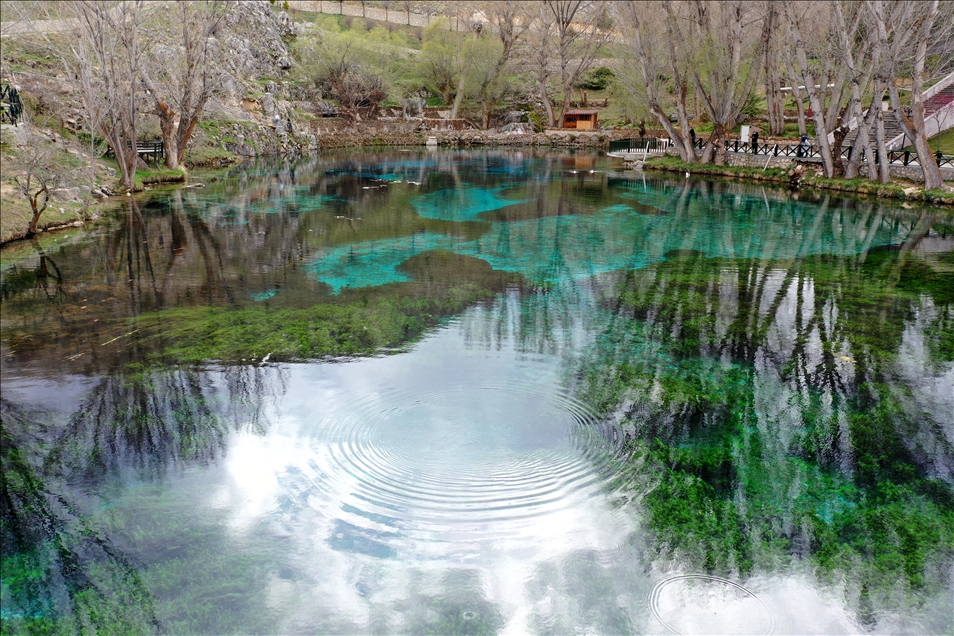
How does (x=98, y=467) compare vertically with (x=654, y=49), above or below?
below

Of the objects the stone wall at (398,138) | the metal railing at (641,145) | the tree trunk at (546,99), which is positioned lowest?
the metal railing at (641,145)

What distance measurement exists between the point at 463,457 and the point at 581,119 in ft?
198

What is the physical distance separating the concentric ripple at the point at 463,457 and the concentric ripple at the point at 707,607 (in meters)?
1.41

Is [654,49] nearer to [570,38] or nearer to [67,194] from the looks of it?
[67,194]

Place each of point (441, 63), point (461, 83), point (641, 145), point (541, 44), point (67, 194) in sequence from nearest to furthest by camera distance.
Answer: point (67, 194) < point (641, 145) < point (461, 83) < point (541, 44) < point (441, 63)

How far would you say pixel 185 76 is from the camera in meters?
28.8

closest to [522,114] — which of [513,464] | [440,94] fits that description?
[440,94]

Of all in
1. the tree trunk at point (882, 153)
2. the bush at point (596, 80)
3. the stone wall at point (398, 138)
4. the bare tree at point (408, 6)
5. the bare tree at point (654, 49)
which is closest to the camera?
the tree trunk at point (882, 153)

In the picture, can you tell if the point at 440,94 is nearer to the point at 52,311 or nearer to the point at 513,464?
the point at 52,311

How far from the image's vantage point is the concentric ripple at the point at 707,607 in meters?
5.33

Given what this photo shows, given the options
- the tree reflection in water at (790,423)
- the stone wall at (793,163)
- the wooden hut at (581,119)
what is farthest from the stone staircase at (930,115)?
the wooden hut at (581,119)

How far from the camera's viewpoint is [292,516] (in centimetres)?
670

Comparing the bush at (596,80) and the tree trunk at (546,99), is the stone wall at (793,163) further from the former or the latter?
the bush at (596,80)

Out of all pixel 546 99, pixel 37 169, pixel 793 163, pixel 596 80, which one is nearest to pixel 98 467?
pixel 37 169
